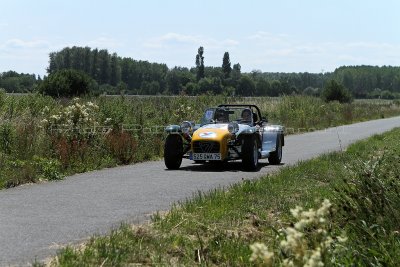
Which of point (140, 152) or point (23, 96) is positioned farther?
point (23, 96)

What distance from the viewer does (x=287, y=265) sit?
9.88 feet

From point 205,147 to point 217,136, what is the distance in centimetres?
42

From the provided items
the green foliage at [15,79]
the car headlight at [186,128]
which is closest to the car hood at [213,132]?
the car headlight at [186,128]

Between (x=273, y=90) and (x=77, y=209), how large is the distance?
147 m

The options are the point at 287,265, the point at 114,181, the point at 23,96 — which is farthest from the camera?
the point at 23,96

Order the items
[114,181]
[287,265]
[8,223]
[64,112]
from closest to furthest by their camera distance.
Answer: [287,265]
[8,223]
[114,181]
[64,112]

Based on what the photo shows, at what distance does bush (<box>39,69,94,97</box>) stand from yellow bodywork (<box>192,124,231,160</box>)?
36.4 metres

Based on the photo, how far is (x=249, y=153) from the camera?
14172 mm

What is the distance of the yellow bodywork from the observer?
1426 centimetres

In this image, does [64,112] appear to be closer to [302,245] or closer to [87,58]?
[302,245]

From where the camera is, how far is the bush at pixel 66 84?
50031 millimetres

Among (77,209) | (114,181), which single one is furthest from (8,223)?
(114,181)

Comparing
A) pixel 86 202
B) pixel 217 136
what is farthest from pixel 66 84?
pixel 86 202

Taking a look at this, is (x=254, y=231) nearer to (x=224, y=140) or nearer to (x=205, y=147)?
(x=224, y=140)
